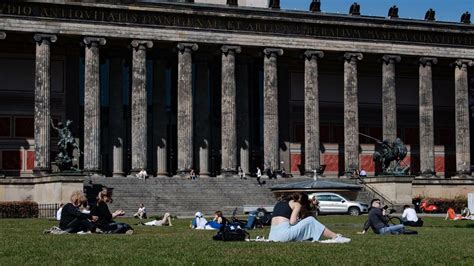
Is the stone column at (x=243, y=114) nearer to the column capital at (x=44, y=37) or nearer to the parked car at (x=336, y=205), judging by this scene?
the column capital at (x=44, y=37)

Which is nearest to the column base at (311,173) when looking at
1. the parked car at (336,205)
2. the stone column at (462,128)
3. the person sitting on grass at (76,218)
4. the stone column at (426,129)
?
the stone column at (426,129)

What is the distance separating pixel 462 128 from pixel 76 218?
168 feet

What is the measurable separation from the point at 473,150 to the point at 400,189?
63.4 feet

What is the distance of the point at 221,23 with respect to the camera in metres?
66.7

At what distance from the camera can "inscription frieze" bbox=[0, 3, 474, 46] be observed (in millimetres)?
62031

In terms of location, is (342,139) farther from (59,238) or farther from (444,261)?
(444,261)

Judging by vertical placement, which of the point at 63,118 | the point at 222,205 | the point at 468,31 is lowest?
the point at 222,205

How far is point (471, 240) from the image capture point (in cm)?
2453

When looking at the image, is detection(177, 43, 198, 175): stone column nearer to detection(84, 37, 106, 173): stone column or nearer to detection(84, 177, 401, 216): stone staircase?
detection(84, 177, 401, 216): stone staircase

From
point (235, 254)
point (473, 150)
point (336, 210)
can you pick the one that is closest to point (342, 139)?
point (473, 150)

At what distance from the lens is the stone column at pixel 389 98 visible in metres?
70.9

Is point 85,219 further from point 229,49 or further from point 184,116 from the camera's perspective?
point 229,49

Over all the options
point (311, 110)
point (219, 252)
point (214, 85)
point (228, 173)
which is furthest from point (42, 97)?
point (219, 252)

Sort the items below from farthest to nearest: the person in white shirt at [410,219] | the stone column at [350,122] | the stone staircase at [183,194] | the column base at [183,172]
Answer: the stone column at [350,122]
the column base at [183,172]
the stone staircase at [183,194]
the person in white shirt at [410,219]
